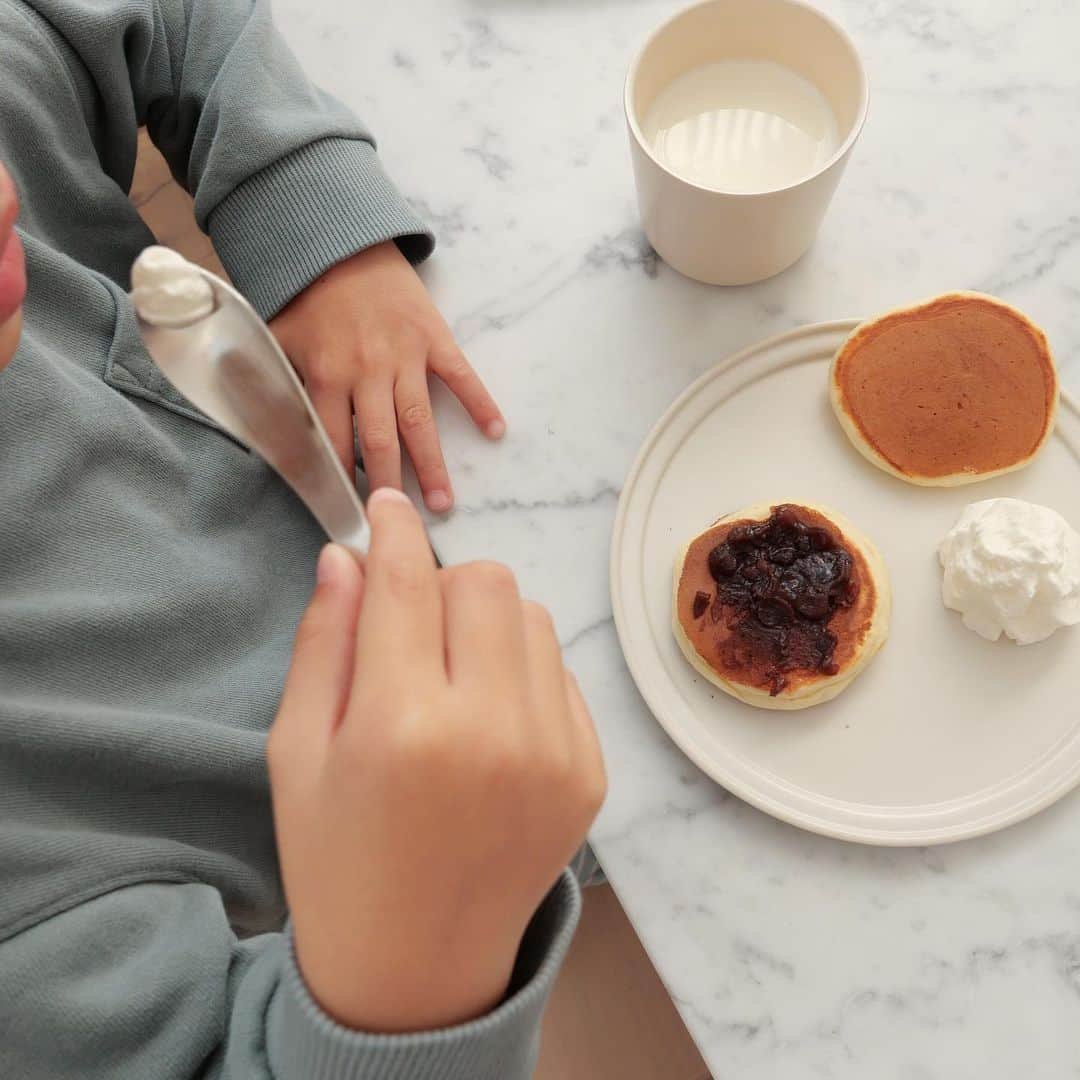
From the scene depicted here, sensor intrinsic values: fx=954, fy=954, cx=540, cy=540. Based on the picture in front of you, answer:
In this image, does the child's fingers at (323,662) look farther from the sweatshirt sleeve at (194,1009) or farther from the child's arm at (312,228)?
the child's arm at (312,228)

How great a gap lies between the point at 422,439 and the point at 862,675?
14.5 inches

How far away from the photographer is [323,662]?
0.48m

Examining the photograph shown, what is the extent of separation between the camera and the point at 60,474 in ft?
2.12

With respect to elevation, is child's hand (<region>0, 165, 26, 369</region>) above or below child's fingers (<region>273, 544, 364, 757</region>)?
above

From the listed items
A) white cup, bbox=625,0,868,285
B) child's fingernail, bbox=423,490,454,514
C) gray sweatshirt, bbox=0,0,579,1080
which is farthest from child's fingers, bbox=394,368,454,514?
white cup, bbox=625,0,868,285

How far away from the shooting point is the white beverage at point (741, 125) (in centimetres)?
70

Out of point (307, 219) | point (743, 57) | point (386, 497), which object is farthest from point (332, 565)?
point (743, 57)

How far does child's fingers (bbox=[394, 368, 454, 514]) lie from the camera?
2.40 ft

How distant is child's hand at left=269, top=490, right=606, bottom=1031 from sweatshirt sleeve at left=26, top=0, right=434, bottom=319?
13.9 inches

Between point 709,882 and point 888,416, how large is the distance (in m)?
0.36

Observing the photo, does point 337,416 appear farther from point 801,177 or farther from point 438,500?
point 801,177

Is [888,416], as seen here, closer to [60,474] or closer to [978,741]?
[978,741]

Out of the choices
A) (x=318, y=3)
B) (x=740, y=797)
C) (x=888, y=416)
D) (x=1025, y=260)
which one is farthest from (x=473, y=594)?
(x=318, y=3)

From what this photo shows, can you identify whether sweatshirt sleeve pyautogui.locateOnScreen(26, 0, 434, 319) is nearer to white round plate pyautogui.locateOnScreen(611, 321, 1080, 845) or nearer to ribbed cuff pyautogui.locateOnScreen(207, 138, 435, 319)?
ribbed cuff pyautogui.locateOnScreen(207, 138, 435, 319)
